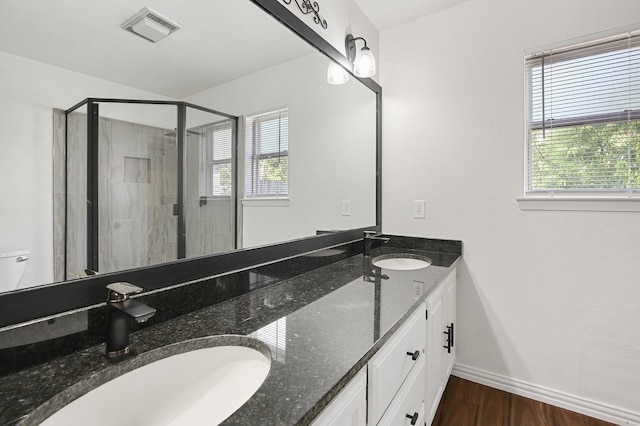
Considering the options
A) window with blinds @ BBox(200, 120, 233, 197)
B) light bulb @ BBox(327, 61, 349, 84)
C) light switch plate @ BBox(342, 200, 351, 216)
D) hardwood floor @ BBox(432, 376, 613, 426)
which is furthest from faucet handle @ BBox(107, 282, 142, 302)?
hardwood floor @ BBox(432, 376, 613, 426)

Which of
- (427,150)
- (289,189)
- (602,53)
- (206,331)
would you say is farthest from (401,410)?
(602,53)

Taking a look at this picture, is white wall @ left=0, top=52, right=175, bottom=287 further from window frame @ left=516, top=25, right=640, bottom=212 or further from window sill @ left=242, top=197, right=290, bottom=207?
window frame @ left=516, top=25, right=640, bottom=212

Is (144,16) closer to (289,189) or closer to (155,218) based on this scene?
(155,218)

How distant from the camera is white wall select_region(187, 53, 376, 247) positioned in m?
1.26

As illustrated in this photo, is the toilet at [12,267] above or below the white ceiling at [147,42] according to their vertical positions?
below

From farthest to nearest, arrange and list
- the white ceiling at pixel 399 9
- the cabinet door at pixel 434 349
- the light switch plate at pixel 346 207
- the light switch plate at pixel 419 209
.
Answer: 1. the light switch plate at pixel 419 209
2. the white ceiling at pixel 399 9
3. the light switch plate at pixel 346 207
4. the cabinet door at pixel 434 349

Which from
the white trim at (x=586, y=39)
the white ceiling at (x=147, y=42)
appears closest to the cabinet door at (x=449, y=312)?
the white trim at (x=586, y=39)

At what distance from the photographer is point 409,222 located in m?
2.29

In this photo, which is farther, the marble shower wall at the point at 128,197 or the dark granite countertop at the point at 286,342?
the marble shower wall at the point at 128,197

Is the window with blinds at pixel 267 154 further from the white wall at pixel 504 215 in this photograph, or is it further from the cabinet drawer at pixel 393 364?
the white wall at pixel 504 215

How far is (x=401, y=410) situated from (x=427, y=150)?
5.45 feet

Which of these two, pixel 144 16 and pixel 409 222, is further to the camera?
pixel 409 222

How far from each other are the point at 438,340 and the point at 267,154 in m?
1.27

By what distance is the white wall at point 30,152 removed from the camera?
0.64 metres
